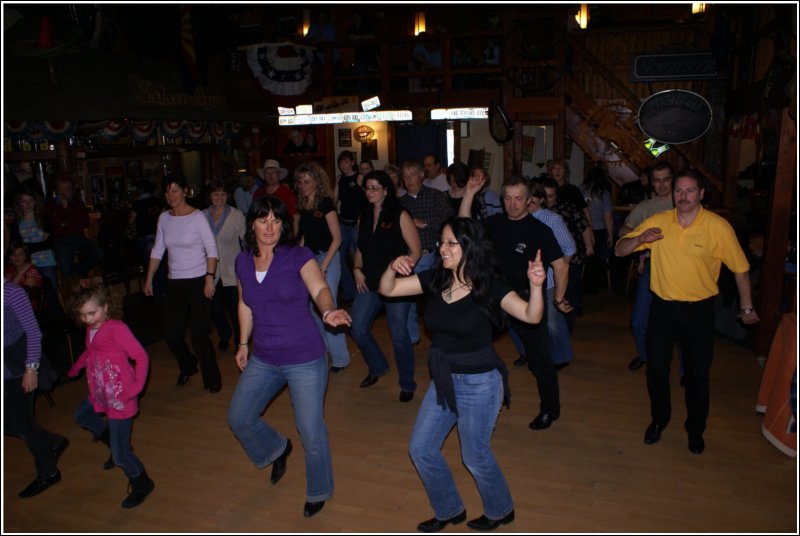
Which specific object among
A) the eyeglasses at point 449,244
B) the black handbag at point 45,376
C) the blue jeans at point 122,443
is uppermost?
the eyeglasses at point 449,244

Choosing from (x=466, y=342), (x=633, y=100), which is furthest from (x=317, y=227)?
(x=633, y=100)

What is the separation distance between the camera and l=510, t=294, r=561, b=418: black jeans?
470 centimetres

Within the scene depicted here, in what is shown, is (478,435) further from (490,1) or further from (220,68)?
(220,68)

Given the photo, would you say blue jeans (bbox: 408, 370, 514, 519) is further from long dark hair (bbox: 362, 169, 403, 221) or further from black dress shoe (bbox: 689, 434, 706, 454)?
long dark hair (bbox: 362, 169, 403, 221)

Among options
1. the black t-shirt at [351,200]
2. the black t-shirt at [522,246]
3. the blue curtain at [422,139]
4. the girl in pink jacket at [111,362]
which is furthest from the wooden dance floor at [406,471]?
the blue curtain at [422,139]

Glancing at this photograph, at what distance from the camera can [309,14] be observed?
16.8 m

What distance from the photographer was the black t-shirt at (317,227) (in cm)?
582

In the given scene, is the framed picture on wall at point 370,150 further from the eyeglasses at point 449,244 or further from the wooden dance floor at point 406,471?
the eyeglasses at point 449,244

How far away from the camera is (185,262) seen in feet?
18.0

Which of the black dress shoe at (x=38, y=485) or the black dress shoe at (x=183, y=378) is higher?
the black dress shoe at (x=183, y=378)

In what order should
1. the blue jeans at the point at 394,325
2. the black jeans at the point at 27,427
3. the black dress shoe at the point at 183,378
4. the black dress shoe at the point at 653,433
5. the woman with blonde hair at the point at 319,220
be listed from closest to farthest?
the black jeans at the point at 27,427
the black dress shoe at the point at 653,433
the blue jeans at the point at 394,325
the woman with blonde hair at the point at 319,220
the black dress shoe at the point at 183,378

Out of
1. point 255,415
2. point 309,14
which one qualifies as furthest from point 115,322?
point 309,14

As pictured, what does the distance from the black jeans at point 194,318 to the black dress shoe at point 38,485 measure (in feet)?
5.19

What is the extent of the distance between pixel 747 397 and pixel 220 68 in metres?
12.7
